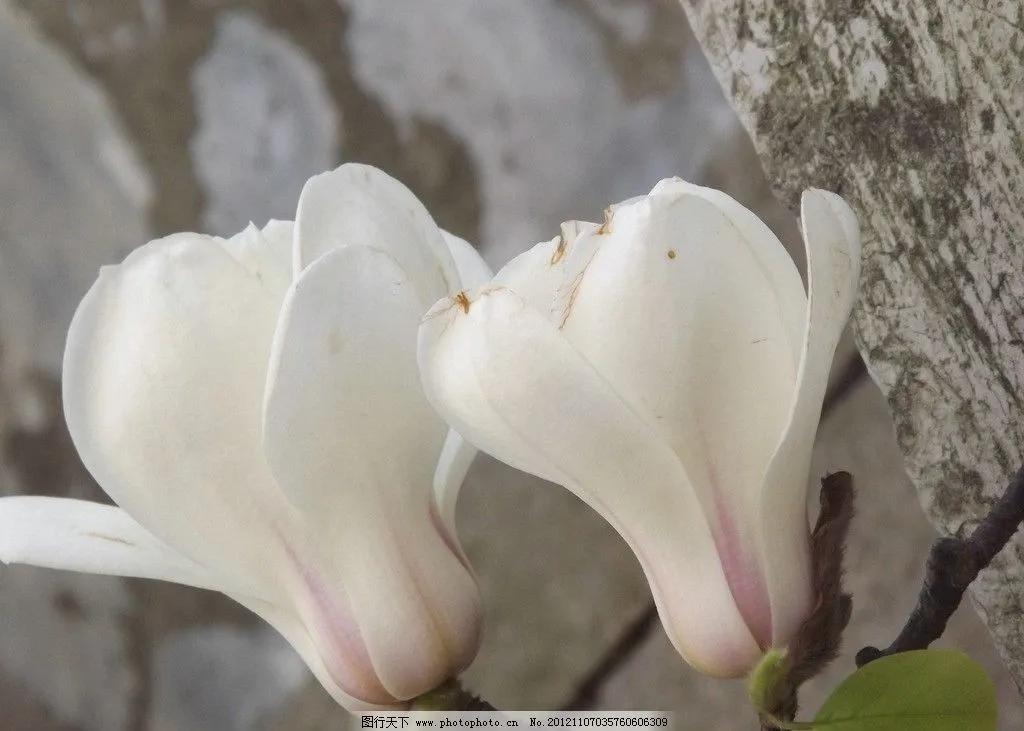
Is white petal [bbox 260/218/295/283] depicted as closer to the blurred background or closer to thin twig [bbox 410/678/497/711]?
thin twig [bbox 410/678/497/711]

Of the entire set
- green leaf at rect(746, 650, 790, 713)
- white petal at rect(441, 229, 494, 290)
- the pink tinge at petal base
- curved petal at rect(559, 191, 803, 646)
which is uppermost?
curved petal at rect(559, 191, 803, 646)

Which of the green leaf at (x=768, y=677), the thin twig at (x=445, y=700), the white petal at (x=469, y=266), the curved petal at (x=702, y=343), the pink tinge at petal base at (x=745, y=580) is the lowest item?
the thin twig at (x=445, y=700)

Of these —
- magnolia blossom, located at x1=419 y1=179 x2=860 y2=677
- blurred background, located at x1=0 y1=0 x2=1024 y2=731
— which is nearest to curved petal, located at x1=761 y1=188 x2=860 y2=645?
magnolia blossom, located at x1=419 y1=179 x2=860 y2=677

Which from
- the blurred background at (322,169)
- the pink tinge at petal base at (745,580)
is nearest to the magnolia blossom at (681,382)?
the pink tinge at petal base at (745,580)

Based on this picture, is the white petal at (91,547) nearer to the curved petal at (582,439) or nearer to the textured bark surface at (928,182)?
the curved petal at (582,439)

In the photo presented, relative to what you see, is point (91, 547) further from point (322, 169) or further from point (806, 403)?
point (322, 169)

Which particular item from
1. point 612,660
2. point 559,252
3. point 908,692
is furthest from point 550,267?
point 612,660

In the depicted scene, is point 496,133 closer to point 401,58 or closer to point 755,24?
point 401,58

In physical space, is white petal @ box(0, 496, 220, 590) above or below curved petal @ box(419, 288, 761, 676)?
below
